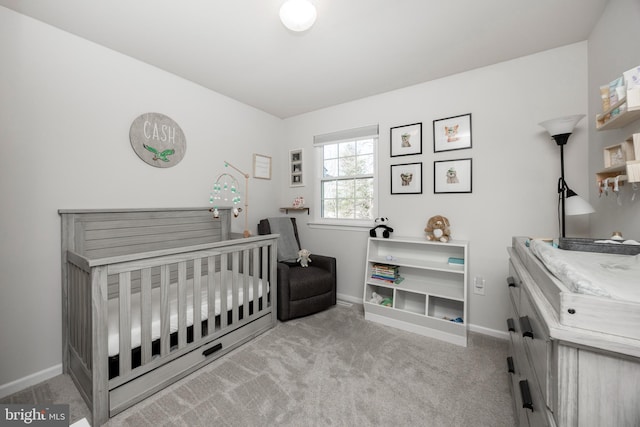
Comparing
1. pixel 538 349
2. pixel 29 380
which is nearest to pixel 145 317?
pixel 29 380

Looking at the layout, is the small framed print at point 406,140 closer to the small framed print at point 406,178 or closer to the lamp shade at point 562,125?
the small framed print at point 406,178

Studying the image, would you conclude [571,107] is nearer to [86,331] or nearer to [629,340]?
[629,340]

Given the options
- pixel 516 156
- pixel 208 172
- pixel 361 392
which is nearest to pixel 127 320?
pixel 361 392

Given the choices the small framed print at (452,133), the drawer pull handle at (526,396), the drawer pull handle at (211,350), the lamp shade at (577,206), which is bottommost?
the drawer pull handle at (211,350)

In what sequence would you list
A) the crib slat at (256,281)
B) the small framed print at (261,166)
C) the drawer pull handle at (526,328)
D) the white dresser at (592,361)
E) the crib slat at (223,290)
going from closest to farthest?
the white dresser at (592,361), the drawer pull handle at (526,328), the crib slat at (223,290), the crib slat at (256,281), the small framed print at (261,166)

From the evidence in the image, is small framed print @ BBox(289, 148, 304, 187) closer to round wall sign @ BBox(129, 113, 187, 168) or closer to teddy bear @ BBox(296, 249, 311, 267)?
teddy bear @ BBox(296, 249, 311, 267)

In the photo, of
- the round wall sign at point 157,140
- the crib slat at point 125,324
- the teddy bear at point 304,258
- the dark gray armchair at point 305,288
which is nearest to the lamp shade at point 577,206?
the dark gray armchair at point 305,288

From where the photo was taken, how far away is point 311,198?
3381 mm

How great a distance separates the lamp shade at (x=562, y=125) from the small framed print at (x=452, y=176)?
0.61 metres

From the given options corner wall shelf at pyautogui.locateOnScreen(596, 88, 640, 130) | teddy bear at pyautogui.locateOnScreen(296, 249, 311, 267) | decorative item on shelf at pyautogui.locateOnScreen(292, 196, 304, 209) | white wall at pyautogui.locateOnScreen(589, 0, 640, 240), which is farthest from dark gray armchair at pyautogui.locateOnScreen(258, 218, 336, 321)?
corner wall shelf at pyautogui.locateOnScreen(596, 88, 640, 130)

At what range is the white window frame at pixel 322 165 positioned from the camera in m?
2.90

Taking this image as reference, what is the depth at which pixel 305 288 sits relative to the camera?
8.38 feet

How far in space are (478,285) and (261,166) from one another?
2775mm

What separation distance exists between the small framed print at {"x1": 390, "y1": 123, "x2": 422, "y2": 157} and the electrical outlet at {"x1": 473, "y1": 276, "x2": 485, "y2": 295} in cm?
135
